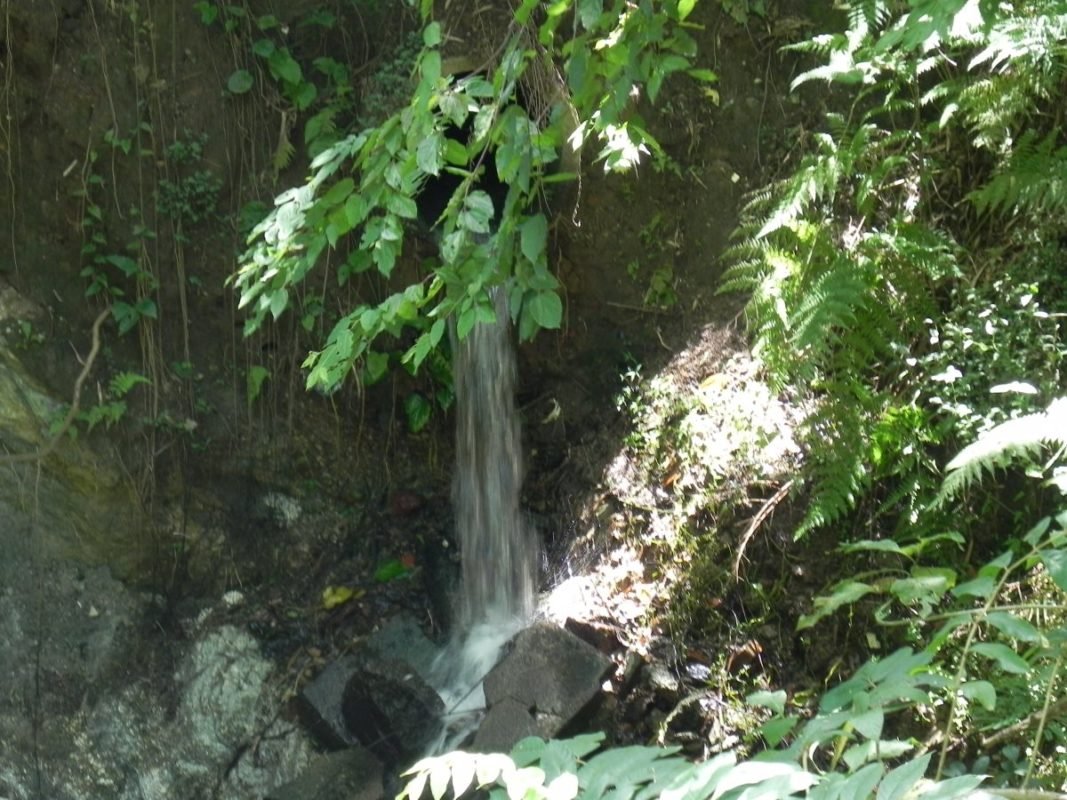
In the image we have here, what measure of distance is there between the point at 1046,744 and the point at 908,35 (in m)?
2.02

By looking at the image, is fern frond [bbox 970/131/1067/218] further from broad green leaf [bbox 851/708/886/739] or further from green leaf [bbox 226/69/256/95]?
green leaf [bbox 226/69/256/95]

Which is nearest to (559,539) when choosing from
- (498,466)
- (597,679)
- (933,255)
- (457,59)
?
(498,466)

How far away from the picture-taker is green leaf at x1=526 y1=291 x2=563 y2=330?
2963 millimetres

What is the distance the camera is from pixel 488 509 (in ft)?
17.4

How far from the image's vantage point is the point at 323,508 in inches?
212

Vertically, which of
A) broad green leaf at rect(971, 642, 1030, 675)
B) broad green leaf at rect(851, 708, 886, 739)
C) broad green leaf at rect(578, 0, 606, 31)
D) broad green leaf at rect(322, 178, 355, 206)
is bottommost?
broad green leaf at rect(971, 642, 1030, 675)

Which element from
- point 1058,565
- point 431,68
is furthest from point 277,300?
point 1058,565

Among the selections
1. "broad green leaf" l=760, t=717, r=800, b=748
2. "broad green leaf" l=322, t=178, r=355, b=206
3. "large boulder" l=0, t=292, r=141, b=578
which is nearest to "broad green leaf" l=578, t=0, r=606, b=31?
"broad green leaf" l=322, t=178, r=355, b=206

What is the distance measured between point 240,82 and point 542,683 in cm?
322

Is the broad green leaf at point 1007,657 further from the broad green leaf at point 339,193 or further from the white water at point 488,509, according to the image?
the white water at point 488,509

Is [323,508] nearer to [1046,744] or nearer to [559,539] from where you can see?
[559,539]

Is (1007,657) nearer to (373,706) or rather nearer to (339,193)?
(339,193)

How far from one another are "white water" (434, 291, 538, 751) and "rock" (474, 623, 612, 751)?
2.08 ft

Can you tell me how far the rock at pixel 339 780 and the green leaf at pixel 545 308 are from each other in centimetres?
218
